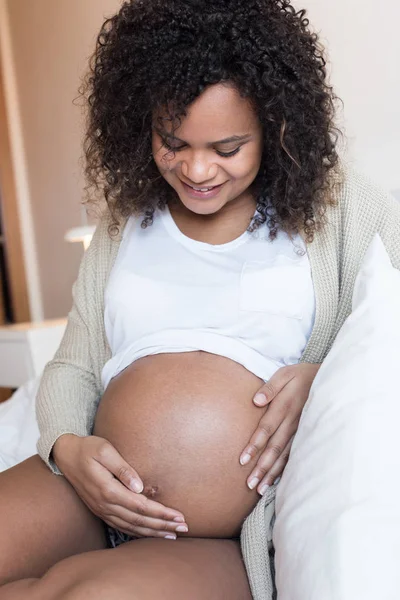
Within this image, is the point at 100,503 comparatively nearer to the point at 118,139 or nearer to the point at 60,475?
the point at 60,475

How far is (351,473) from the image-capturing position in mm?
739

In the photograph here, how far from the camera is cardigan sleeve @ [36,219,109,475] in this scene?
1.10m

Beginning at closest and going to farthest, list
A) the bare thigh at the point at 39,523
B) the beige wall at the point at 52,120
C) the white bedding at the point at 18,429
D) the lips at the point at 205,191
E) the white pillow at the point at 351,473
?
the white pillow at the point at 351,473 < the bare thigh at the point at 39,523 < the lips at the point at 205,191 < the white bedding at the point at 18,429 < the beige wall at the point at 52,120

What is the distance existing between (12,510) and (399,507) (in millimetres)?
507

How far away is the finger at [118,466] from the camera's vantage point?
936 mm

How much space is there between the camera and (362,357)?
0.85 meters

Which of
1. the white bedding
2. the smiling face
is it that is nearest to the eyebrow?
the smiling face

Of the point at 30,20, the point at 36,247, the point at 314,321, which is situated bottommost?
the point at 36,247

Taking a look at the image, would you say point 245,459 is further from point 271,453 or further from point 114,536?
point 114,536

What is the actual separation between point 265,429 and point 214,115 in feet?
1.39

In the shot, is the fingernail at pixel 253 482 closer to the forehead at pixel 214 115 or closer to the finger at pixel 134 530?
the finger at pixel 134 530

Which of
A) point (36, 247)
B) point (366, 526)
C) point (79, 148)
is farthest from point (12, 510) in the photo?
point (36, 247)

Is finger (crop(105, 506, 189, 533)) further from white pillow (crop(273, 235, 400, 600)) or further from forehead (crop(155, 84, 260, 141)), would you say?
forehead (crop(155, 84, 260, 141))

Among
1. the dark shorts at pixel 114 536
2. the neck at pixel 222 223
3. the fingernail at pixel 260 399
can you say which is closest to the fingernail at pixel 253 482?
the fingernail at pixel 260 399
